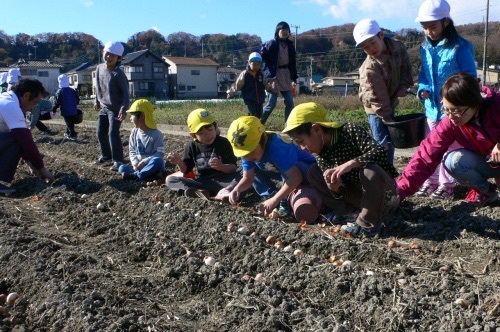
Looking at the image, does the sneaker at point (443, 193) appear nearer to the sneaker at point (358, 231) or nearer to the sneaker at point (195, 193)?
the sneaker at point (358, 231)

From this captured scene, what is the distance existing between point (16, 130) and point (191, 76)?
6582 cm

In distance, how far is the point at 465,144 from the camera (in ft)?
13.0

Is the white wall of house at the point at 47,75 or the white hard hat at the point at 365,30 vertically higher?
the white wall of house at the point at 47,75

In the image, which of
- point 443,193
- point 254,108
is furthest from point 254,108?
point 443,193

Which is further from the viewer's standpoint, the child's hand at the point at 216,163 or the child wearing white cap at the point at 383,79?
the child's hand at the point at 216,163

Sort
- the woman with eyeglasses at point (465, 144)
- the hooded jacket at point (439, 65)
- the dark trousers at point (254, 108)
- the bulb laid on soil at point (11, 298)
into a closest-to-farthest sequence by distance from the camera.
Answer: the bulb laid on soil at point (11, 298)
the woman with eyeglasses at point (465, 144)
the hooded jacket at point (439, 65)
the dark trousers at point (254, 108)

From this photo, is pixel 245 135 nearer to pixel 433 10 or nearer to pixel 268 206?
pixel 268 206

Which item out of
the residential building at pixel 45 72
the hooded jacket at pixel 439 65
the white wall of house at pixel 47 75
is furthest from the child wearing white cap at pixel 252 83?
the white wall of house at pixel 47 75

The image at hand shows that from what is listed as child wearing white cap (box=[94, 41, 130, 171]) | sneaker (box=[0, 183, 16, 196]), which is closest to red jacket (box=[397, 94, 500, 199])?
child wearing white cap (box=[94, 41, 130, 171])

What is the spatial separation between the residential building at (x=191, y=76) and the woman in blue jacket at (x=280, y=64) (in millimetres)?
61208

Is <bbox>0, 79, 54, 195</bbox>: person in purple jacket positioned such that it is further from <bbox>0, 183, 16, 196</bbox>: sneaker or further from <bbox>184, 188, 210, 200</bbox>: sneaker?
<bbox>184, 188, 210, 200</bbox>: sneaker

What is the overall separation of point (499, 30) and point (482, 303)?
66.0 metres

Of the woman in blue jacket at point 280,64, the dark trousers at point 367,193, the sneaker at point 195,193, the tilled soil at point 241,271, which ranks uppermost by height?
the woman in blue jacket at point 280,64

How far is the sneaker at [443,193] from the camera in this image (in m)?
4.43
